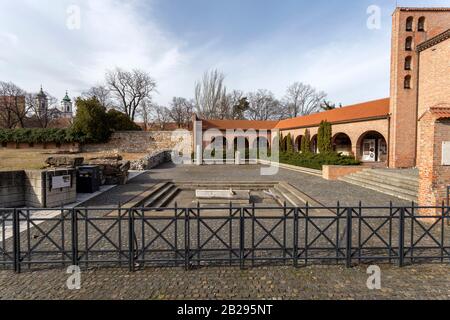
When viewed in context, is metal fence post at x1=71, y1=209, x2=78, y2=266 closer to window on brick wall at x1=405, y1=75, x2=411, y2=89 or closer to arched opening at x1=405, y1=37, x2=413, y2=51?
window on brick wall at x1=405, y1=75, x2=411, y2=89

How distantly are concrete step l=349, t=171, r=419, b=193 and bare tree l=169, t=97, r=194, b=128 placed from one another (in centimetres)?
4340

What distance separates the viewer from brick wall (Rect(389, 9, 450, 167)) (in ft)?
48.1

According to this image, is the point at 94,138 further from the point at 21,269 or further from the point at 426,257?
the point at 426,257

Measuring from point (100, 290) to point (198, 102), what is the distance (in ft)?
137

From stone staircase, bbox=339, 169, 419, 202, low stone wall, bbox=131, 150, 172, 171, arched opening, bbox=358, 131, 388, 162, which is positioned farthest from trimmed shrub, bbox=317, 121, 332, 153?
low stone wall, bbox=131, 150, 172, 171

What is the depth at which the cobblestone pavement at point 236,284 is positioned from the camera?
318 centimetres

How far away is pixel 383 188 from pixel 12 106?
55772mm

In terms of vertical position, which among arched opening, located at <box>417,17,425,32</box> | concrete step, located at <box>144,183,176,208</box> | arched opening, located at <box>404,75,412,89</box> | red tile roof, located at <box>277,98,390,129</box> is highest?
arched opening, located at <box>417,17,425,32</box>

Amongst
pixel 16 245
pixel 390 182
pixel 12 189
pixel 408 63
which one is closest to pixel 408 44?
pixel 408 63

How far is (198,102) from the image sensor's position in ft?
141

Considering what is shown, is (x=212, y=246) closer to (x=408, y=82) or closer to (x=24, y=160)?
(x=408, y=82)

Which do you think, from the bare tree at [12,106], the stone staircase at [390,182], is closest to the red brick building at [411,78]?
the stone staircase at [390,182]

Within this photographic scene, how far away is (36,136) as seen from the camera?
32938 millimetres
